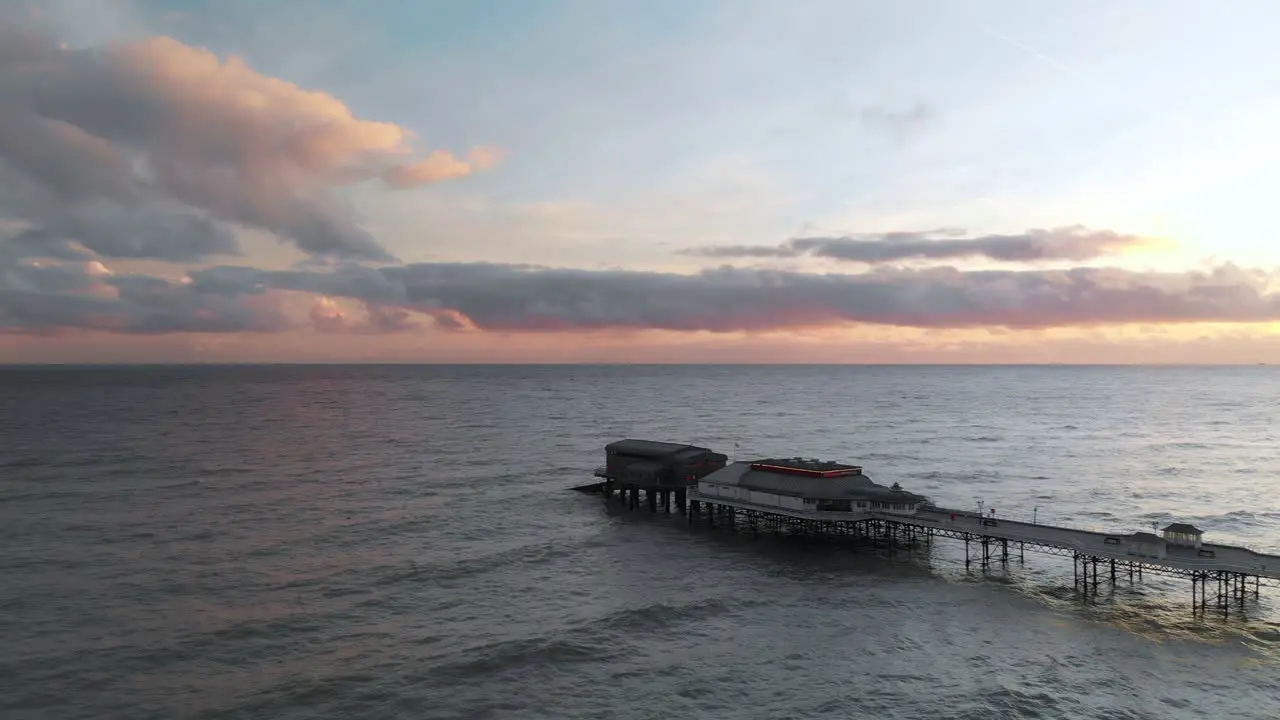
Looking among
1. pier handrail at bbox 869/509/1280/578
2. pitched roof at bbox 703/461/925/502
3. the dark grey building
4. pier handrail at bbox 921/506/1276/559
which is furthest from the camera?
the dark grey building

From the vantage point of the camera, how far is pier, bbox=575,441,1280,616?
63625 mm

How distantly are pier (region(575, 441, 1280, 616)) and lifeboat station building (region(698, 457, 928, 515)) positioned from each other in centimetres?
11

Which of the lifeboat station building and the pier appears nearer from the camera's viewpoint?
the pier

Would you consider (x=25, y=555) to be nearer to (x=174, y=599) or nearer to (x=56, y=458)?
(x=174, y=599)

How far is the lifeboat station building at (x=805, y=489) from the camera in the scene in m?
81.4

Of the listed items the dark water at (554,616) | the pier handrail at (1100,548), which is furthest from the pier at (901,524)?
the dark water at (554,616)

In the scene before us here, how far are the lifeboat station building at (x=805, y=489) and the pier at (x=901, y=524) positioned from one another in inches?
4.4

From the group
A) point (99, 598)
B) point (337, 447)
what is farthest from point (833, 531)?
point (337, 447)

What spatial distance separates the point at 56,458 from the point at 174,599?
10937cm

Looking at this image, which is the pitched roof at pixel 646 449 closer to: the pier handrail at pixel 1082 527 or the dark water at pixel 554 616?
the dark water at pixel 554 616

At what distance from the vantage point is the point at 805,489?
84.3 metres

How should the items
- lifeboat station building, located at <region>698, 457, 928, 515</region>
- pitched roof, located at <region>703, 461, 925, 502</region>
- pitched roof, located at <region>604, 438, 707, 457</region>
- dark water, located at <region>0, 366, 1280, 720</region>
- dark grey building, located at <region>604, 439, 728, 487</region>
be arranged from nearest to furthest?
dark water, located at <region>0, 366, 1280, 720</region> < lifeboat station building, located at <region>698, 457, 928, 515</region> < pitched roof, located at <region>703, 461, 925, 502</region> < dark grey building, located at <region>604, 439, 728, 487</region> < pitched roof, located at <region>604, 438, 707, 457</region>

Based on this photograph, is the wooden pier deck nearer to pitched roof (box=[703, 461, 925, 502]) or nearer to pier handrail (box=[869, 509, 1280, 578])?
pier handrail (box=[869, 509, 1280, 578])

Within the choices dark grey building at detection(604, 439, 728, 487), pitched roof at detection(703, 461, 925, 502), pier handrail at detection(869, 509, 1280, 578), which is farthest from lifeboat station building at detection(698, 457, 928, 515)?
dark grey building at detection(604, 439, 728, 487)
